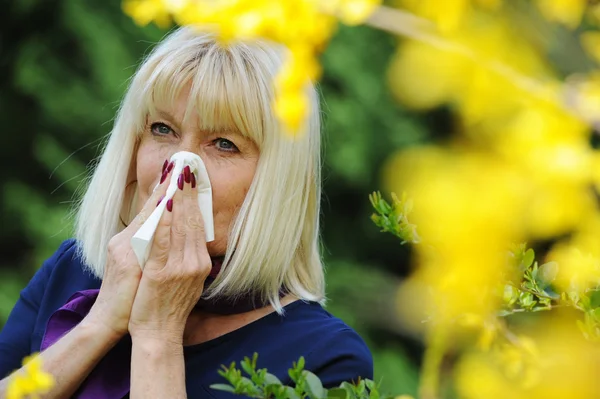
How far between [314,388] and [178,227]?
850 mm

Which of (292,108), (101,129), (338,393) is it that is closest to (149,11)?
(292,108)

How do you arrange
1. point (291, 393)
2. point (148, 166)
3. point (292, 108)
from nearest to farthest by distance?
point (292, 108) → point (291, 393) → point (148, 166)

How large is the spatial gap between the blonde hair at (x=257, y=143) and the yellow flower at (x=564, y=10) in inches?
49.1

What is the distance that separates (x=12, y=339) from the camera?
222 centimetres

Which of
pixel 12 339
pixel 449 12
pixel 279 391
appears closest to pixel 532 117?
pixel 449 12

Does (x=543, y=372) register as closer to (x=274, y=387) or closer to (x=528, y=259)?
(x=274, y=387)

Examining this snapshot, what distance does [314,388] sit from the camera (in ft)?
3.69

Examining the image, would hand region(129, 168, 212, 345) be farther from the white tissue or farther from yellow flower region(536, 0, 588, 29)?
yellow flower region(536, 0, 588, 29)

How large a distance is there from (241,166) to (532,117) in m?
1.36

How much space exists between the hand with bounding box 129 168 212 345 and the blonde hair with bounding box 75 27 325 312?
0.39ft

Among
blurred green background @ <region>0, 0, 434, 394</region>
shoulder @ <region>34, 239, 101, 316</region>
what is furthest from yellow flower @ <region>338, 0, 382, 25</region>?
blurred green background @ <region>0, 0, 434, 394</region>

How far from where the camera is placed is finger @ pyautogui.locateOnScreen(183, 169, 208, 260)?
1.92m

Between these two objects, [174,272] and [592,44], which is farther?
[174,272]

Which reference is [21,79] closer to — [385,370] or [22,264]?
[22,264]
